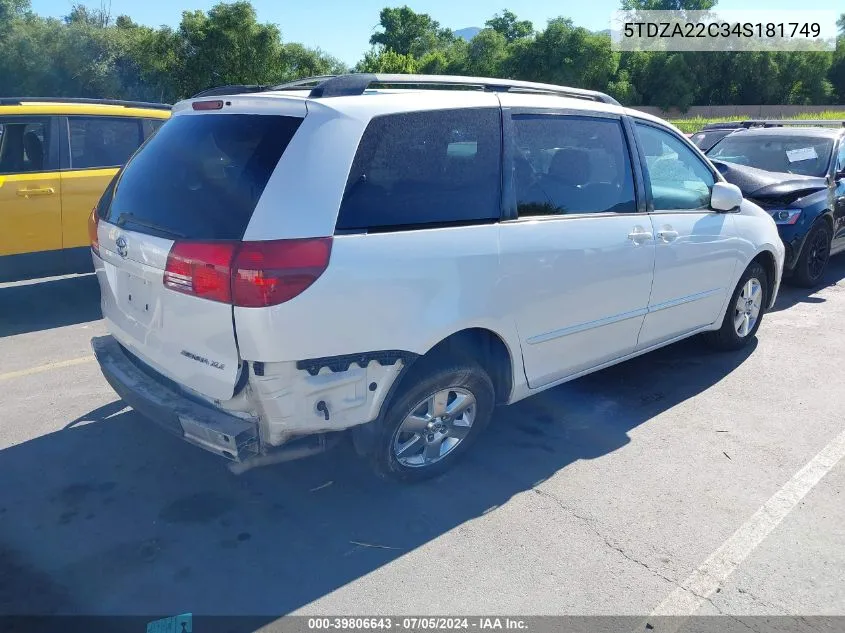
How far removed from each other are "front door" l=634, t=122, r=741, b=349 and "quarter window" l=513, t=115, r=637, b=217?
23cm

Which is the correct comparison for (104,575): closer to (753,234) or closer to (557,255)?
(557,255)

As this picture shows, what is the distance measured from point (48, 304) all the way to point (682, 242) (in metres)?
5.61

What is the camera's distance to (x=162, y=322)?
3221 mm

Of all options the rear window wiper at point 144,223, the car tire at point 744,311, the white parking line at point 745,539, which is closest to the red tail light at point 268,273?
the rear window wiper at point 144,223

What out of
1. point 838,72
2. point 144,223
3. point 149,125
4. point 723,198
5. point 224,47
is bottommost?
point 144,223

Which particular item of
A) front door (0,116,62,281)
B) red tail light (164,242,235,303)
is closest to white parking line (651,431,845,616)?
red tail light (164,242,235,303)

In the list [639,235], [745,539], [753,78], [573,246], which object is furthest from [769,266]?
[753,78]

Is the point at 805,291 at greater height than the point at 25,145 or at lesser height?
lesser

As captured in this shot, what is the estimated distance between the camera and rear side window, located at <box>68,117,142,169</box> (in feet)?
21.4

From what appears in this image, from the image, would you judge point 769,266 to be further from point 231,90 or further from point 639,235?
point 231,90

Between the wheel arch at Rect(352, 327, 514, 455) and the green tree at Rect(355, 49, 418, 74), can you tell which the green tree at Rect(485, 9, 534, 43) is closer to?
the green tree at Rect(355, 49, 418, 74)

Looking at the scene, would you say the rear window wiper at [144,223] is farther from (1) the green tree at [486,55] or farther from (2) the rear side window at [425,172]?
(1) the green tree at [486,55]

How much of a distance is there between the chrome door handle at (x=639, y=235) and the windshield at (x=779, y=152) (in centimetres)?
508

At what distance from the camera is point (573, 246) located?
12.5 feet
